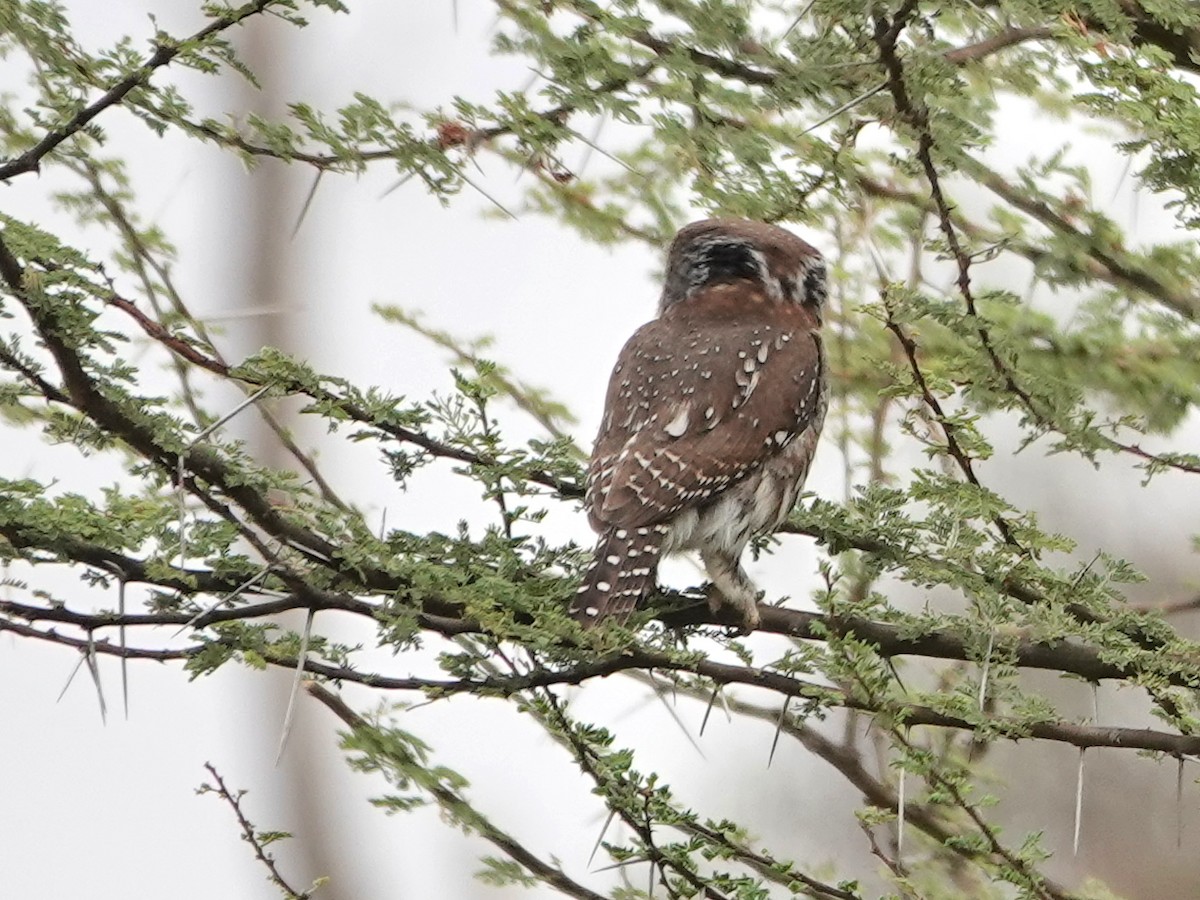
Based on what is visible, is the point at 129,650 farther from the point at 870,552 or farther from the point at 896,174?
the point at 896,174

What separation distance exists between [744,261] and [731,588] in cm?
147

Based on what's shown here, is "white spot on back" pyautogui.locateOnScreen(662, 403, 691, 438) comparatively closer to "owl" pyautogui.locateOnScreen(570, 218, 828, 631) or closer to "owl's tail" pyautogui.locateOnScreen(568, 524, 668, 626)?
"owl" pyautogui.locateOnScreen(570, 218, 828, 631)

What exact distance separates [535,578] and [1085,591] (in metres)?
1.33

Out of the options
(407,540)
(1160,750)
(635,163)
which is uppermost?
(635,163)

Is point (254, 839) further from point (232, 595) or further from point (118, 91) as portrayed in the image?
point (118, 91)

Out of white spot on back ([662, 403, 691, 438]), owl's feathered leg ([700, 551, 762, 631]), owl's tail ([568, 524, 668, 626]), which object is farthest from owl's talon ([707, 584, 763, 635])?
white spot on back ([662, 403, 691, 438])

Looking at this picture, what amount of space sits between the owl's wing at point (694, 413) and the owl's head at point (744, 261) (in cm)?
26

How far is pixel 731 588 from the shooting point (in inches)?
187

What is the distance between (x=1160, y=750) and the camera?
370 centimetres

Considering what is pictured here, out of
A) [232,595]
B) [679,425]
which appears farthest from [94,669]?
[679,425]

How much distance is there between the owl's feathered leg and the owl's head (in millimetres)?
1158

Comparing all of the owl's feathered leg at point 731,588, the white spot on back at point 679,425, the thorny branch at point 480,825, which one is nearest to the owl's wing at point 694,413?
the white spot on back at point 679,425

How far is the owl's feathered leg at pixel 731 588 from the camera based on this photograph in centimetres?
436

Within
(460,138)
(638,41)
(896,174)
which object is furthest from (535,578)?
(896,174)
